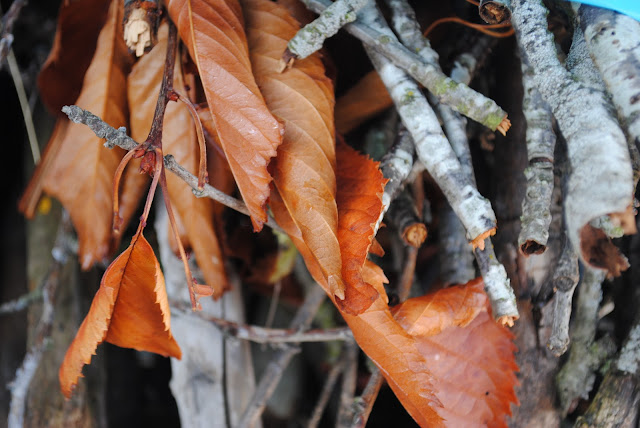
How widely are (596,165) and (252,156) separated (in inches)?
11.7

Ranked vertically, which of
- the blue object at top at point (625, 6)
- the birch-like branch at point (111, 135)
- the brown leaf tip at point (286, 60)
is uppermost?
the blue object at top at point (625, 6)

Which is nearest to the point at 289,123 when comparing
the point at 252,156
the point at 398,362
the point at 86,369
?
the point at 252,156

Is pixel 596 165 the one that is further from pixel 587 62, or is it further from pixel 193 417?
pixel 193 417

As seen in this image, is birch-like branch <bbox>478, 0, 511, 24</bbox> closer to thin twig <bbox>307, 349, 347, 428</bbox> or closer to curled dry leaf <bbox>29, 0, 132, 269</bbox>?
curled dry leaf <bbox>29, 0, 132, 269</bbox>

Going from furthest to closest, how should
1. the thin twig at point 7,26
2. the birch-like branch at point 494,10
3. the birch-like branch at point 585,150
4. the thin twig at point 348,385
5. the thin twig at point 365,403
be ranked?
the thin twig at point 348,385
the thin twig at point 7,26
the thin twig at point 365,403
the birch-like branch at point 494,10
the birch-like branch at point 585,150

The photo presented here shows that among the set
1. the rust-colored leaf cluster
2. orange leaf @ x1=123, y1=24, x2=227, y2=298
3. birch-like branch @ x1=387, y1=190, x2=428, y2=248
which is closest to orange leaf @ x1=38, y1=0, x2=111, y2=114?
the rust-colored leaf cluster

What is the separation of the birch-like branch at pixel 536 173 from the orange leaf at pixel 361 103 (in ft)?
0.65

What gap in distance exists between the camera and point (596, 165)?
0.40 metres

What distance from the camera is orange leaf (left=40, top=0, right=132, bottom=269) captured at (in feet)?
2.12

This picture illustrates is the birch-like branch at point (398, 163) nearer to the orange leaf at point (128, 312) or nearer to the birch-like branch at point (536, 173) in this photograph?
the birch-like branch at point (536, 173)

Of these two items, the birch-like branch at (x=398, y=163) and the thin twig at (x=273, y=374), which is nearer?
the birch-like branch at (x=398, y=163)

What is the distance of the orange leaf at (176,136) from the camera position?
64cm

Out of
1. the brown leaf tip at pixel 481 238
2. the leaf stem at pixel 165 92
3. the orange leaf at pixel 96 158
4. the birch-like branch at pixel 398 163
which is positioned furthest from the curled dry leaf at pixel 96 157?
the brown leaf tip at pixel 481 238

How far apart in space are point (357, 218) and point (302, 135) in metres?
0.11
